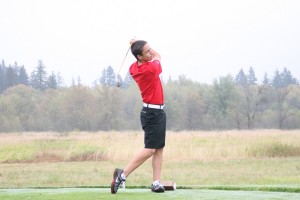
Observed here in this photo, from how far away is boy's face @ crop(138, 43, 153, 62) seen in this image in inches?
256

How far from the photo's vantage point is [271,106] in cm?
9300

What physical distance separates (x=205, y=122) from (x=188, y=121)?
2.67 meters

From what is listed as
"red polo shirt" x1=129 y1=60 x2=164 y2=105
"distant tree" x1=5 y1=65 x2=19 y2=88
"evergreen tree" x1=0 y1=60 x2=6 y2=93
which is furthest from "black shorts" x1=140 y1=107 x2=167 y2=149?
"distant tree" x1=5 y1=65 x2=19 y2=88

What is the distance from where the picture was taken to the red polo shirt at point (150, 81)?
21.1 ft

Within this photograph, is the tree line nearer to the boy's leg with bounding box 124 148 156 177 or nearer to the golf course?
the golf course

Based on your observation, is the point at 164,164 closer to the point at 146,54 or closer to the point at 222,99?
the point at 146,54

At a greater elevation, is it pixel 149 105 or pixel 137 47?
pixel 137 47

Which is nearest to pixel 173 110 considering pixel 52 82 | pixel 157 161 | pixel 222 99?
pixel 222 99

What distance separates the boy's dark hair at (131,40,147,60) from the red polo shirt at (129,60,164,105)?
5.5 inches

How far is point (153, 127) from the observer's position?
6410 millimetres

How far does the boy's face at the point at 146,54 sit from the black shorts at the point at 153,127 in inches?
22.1

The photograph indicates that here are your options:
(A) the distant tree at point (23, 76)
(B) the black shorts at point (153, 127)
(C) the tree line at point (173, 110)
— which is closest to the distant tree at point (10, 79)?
(A) the distant tree at point (23, 76)

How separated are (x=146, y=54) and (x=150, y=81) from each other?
32cm

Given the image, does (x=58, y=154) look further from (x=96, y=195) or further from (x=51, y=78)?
(x=51, y=78)
